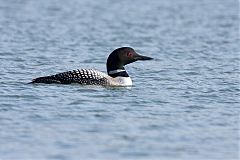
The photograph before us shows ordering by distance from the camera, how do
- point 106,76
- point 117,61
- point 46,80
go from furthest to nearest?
point 117,61 → point 106,76 → point 46,80

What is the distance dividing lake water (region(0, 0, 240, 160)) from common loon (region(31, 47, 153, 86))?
0.36 feet

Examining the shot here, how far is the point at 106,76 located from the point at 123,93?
69 cm

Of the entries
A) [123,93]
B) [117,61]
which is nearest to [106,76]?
[117,61]

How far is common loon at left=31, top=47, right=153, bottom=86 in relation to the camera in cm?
1155

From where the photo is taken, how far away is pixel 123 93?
36.7 ft

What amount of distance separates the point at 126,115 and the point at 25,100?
4.43ft

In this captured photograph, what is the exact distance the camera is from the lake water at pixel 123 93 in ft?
26.9

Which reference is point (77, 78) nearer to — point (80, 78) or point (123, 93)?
point (80, 78)

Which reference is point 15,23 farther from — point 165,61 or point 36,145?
point 36,145

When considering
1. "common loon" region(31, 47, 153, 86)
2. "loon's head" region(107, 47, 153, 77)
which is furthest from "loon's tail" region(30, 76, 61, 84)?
"loon's head" region(107, 47, 153, 77)

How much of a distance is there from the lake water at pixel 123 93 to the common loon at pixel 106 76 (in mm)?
109

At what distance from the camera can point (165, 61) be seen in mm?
14742

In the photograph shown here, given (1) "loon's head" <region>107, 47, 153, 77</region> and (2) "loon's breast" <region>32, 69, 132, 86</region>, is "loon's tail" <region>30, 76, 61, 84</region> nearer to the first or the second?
(2) "loon's breast" <region>32, 69, 132, 86</region>

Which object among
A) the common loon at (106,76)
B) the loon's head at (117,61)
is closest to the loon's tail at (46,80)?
the common loon at (106,76)
